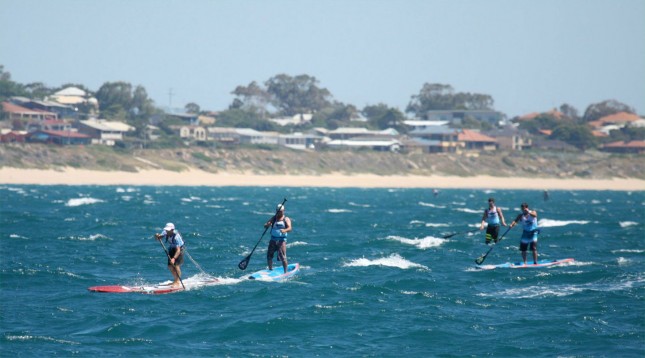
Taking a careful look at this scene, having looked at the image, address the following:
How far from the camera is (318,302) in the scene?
24859mm

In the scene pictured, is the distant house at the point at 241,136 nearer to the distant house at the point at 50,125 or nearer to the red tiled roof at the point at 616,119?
the distant house at the point at 50,125

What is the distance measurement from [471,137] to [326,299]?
133m

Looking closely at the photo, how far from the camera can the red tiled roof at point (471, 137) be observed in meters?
155

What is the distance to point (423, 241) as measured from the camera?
137ft

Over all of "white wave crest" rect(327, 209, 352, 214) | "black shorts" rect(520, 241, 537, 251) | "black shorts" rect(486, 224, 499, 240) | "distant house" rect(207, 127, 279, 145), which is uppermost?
"distant house" rect(207, 127, 279, 145)

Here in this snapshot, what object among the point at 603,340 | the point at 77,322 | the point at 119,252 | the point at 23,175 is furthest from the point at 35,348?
the point at 23,175

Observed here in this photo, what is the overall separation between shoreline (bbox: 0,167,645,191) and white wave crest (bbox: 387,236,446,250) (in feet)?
239

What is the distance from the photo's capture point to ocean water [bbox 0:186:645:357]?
2030 cm

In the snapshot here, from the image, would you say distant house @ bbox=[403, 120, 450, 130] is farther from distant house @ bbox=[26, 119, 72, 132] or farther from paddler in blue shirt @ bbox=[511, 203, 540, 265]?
paddler in blue shirt @ bbox=[511, 203, 540, 265]

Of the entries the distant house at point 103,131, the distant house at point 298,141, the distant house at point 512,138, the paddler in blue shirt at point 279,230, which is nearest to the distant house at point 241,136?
the distant house at point 298,141

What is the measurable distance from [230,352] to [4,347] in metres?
4.61

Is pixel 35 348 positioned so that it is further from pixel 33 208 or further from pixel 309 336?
pixel 33 208

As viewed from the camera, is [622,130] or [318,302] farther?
[622,130]

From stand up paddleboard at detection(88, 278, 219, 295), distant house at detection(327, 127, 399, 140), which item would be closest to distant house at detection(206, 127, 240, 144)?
distant house at detection(327, 127, 399, 140)
